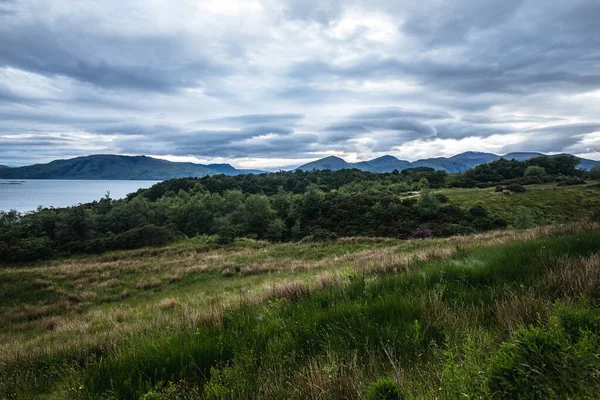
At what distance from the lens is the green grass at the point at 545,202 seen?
52375 mm

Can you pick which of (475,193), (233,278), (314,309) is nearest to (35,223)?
(233,278)

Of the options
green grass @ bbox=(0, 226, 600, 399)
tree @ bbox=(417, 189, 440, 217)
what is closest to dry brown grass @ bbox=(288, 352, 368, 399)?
green grass @ bbox=(0, 226, 600, 399)

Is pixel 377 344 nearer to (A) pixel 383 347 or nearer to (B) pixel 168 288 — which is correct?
(A) pixel 383 347

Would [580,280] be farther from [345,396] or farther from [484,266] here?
[345,396]

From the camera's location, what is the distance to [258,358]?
10.5 ft

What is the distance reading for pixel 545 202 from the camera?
188 ft

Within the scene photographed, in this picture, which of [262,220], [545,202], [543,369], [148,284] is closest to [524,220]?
[545,202]

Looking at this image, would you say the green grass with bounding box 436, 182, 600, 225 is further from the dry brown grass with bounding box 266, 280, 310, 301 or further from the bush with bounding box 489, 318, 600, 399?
the bush with bounding box 489, 318, 600, 399

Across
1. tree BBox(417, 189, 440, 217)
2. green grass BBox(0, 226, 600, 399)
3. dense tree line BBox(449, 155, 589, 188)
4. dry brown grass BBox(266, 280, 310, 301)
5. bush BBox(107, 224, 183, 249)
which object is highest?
dense tree line BBox(449, 155, 589, 188)

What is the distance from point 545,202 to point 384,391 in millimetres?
73280

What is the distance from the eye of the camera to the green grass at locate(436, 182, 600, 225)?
5238 cm

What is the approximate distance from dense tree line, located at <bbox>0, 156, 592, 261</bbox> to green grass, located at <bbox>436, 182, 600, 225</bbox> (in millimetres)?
5384

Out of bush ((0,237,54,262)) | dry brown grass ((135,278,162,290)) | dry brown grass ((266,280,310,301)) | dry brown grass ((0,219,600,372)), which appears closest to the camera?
dry brown grass ((0,219,600,372))

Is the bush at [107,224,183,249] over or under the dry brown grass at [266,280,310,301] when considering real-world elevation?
under
